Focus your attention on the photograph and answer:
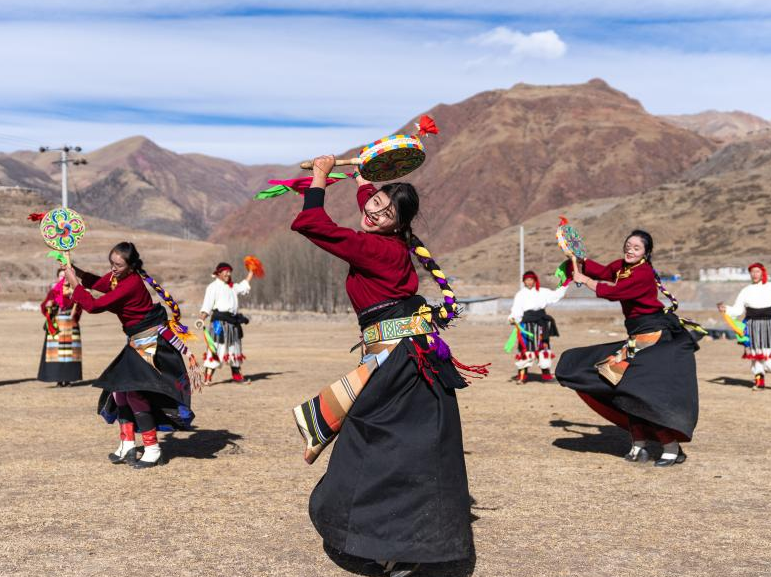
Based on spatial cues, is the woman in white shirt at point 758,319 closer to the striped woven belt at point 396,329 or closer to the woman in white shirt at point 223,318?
the woman in white shirt at point 223,318

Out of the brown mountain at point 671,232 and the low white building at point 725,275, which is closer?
the low white building at point 725,275

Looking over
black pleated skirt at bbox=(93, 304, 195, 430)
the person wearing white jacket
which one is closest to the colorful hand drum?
black pleated skirt at bbox=(93, 304, 195, 430)

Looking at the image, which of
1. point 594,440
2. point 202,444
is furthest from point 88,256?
point 594,440

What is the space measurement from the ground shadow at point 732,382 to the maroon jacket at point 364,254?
37.4ft

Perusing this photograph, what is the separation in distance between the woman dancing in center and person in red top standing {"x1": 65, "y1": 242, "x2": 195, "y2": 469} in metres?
3.24

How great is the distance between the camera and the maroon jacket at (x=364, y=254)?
4641 millimetres

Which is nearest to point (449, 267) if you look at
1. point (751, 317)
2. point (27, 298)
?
point (27, 298)

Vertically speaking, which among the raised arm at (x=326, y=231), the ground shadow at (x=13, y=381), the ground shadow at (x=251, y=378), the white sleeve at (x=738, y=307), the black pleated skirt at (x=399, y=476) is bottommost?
the ground shadow at (x=251, y=378)

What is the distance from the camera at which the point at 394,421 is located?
15.7ft

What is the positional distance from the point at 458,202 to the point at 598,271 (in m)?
125

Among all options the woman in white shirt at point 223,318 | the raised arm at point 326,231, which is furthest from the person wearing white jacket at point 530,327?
the raised arm at point 326,231

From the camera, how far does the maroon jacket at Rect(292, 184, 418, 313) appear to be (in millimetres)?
4641

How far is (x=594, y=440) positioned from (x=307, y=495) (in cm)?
374

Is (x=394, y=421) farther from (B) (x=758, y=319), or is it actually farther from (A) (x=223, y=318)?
(B) (x=758, y=319)
